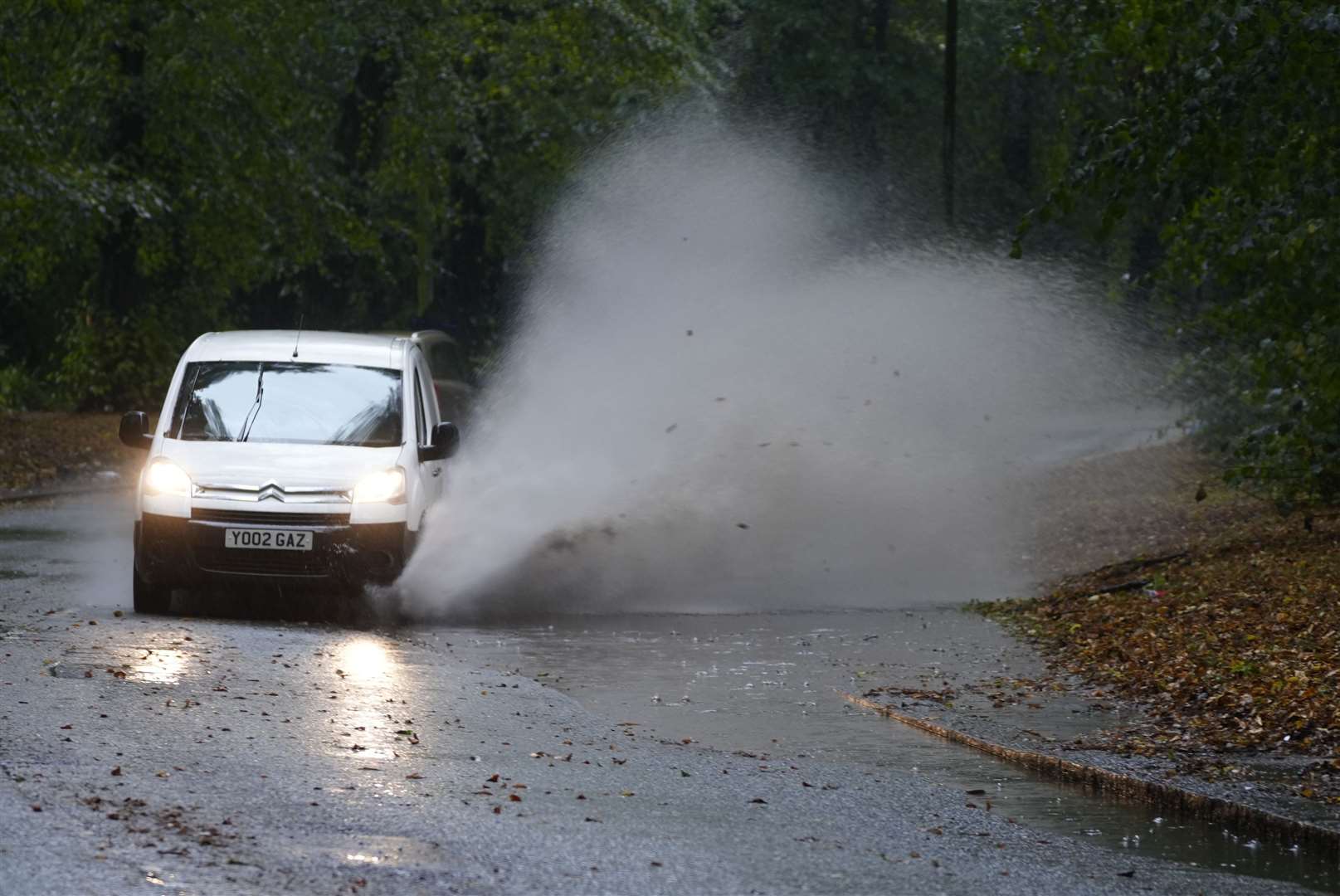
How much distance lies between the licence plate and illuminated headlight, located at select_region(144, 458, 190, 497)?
0.43m

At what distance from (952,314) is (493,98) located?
32.8 feet

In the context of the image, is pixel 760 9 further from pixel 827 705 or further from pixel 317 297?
pixel 827 705

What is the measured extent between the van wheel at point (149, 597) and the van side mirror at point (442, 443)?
1.98 meters

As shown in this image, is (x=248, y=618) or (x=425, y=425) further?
(x=425, y=425)

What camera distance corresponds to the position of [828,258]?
26.6m

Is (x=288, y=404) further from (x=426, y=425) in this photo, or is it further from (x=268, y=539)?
(x=268, y=539)

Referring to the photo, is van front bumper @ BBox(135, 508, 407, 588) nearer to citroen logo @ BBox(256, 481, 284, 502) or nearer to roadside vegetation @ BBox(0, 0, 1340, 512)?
citroen logo @ BBox(256, 481, 284, 502)


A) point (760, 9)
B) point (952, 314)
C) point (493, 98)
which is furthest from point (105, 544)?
point (760, 9)

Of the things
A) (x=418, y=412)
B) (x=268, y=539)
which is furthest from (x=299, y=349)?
(x=268, y=539)

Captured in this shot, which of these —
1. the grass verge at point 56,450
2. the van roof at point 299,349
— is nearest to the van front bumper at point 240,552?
the van roof at point 299,349

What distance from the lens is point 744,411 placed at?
20609mm

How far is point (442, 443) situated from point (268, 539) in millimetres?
1674

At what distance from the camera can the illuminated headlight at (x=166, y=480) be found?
1280cm

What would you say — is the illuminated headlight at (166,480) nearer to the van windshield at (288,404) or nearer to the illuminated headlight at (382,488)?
the van windshield at (288,404)
